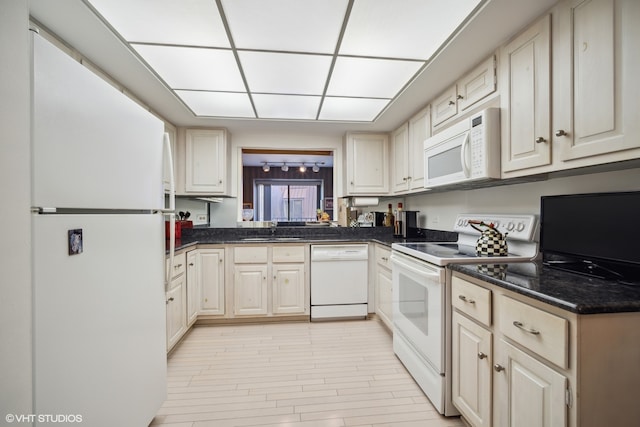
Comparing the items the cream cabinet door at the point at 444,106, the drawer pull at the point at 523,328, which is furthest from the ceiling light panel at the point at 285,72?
the drawer pull at the point at 523,328

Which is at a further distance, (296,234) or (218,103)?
(296,234)

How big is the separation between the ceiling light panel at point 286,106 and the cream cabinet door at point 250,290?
1597mm

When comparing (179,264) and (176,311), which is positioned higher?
(179,264)

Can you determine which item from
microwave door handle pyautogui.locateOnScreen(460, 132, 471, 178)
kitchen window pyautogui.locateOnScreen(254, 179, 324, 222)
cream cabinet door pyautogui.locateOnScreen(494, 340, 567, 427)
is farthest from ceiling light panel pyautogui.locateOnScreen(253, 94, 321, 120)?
kitchen window pyautogui.locateOnScreen(254, 179, 324, 222)

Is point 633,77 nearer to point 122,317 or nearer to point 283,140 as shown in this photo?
point 122,317

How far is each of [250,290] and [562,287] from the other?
2.52 meters

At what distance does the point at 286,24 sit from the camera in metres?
1.48

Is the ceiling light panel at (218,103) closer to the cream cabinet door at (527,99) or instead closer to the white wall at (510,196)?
the cream cabinet door at (527,99)

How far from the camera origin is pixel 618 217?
117cm

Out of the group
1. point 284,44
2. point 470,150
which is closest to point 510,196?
point 470,150

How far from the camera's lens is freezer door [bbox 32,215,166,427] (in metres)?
0.84

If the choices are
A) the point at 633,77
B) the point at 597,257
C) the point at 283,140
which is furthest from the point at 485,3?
the point at 283,140

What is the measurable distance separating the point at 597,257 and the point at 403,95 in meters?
1.74

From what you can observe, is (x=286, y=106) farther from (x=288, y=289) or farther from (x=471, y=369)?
(x=471, y=369)
